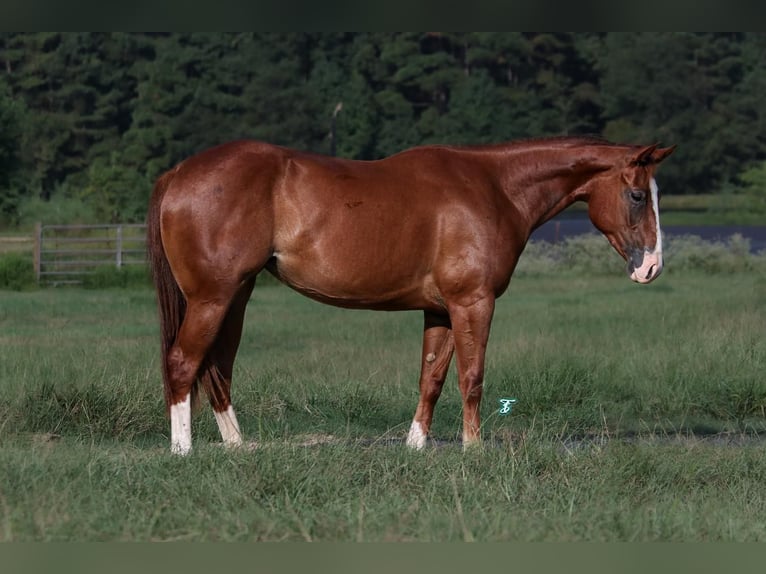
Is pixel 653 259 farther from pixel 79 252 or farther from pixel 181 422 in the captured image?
pixel 79 252

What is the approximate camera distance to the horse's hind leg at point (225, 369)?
7918mm

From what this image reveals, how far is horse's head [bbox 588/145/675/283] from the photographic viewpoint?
802cm

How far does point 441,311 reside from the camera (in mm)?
8172

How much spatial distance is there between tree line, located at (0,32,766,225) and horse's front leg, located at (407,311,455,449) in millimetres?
33332

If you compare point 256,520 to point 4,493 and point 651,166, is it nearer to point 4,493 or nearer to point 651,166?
point 4,493

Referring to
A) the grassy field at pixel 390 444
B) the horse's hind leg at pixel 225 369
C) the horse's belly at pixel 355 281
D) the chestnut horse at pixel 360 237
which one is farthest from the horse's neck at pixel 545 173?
the horse's hind leg at pixel 225 369

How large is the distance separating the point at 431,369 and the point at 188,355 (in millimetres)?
1657

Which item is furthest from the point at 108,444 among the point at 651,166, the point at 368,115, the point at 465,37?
the point at 465,37

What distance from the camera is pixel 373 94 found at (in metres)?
47.1

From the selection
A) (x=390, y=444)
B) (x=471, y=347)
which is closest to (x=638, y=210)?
(x=471, y=347)

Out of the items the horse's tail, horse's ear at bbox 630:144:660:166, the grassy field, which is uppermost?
horse's ear at bbox 630:144:660:166

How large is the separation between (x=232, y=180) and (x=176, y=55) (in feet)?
132

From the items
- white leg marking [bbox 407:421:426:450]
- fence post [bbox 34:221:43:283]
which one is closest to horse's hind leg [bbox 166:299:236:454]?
white leg marking [bbox 407:421:426:450]

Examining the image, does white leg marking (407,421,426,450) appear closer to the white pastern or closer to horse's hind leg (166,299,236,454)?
horse's hind leg (166,299,236,454)
